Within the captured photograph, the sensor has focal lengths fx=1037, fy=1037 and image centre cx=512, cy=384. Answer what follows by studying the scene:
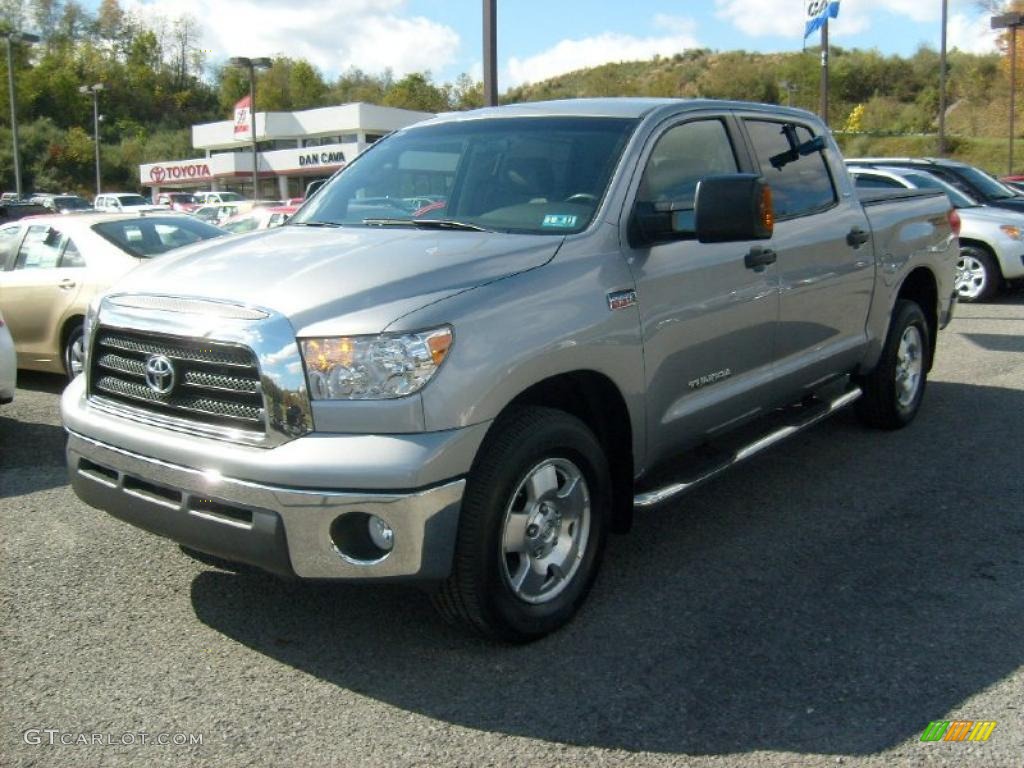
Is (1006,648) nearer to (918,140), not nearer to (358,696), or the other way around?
(358,696)

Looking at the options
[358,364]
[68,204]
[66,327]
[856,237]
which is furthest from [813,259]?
[68,204]

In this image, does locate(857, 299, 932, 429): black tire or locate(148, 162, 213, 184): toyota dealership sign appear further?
locate(148, 162, 213, 184): toyota dealership sign

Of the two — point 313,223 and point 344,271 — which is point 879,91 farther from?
point 344,271

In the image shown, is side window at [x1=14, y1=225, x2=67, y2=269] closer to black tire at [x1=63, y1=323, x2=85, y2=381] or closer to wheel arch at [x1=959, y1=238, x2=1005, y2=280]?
black tire at [x1=63, y1=323, x2=85, y2=381]

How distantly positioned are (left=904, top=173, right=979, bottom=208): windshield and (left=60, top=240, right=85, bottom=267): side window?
31.9 ft

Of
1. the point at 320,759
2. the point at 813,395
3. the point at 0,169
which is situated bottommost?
the point at 320,759

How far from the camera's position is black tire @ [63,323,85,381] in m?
8.20

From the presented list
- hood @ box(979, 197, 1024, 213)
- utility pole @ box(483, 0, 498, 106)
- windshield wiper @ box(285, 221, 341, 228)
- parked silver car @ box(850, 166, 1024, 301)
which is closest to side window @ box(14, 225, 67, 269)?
utility pole @ box(483, 0, 498, 106)

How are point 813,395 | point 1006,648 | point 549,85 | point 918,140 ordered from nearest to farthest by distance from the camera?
point 1006,648
point 813,395
point 918,140
point 549,85

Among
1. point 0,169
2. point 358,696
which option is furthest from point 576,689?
point 0,169

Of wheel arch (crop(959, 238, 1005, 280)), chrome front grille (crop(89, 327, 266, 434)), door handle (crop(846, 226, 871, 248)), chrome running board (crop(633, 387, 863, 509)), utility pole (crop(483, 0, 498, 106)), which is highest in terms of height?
utility pole (crop(483, 0, 498, 106))

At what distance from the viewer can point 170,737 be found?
3.14 m

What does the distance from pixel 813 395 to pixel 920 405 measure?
1.78 m

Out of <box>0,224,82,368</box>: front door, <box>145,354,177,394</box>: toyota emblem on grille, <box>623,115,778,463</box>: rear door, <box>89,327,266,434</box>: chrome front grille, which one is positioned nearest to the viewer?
<box>89,327,266,434</box>: chrome front grille
